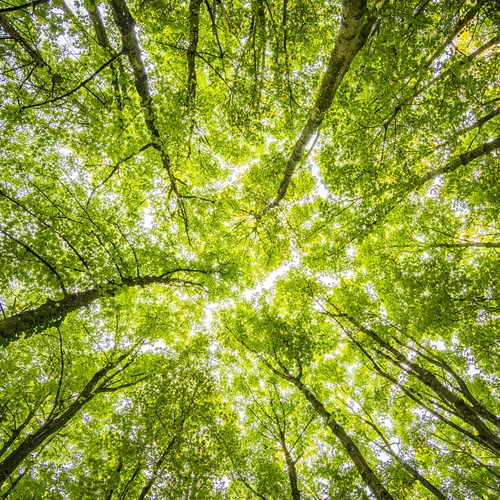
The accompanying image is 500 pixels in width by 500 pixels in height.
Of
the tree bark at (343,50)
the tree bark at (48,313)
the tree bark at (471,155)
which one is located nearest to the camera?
the tree bark at (343,50)

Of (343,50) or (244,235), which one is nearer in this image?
(343,50)

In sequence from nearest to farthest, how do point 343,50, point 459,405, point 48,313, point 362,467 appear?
point 343,50, point 48,313, point 459,405, point 362,467

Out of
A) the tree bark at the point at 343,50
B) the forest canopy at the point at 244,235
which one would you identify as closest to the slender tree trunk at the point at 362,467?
the forest canopy at the point at 244,235

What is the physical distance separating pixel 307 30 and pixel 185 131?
3929 millimetres

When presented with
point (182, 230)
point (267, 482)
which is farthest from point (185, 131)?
point (267, 482)

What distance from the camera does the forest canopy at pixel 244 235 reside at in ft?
17.8

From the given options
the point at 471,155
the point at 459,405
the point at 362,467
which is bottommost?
the point at 362,467

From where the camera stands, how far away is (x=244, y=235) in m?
10.9

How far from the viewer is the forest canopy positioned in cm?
544

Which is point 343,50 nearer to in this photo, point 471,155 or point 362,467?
point 471,155

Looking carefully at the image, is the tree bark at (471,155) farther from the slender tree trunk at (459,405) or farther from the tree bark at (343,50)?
the slender tree trunk at (459,405)

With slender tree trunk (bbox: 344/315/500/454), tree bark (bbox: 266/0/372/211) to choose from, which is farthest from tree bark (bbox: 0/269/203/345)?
slender tree trunk (bbox: 344/315/500/454)

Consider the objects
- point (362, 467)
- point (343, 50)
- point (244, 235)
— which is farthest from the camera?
point (244, 235)

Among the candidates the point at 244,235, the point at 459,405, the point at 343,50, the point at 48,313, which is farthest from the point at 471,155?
the point at 48,313
